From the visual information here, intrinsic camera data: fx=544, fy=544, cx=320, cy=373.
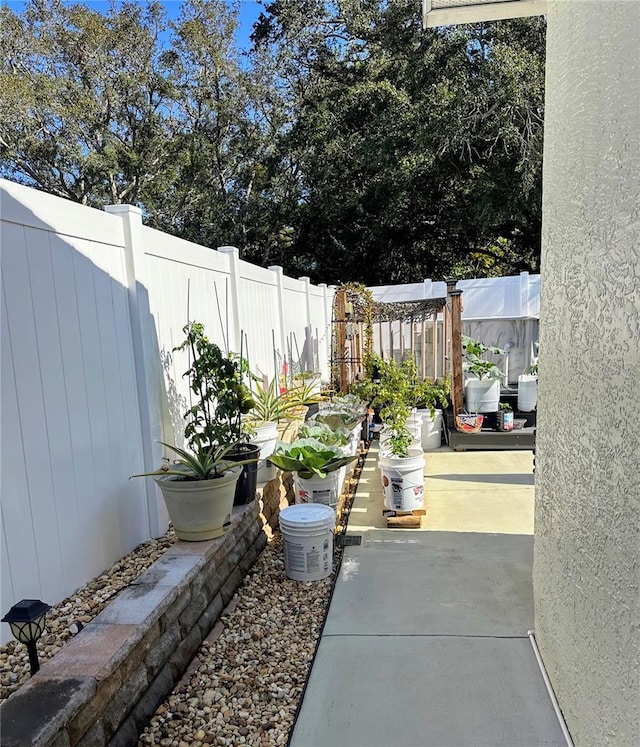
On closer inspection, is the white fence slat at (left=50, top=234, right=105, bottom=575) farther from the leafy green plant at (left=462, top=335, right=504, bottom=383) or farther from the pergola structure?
the leafy green plant at (left=462, top=335, right=504, bottom=383)

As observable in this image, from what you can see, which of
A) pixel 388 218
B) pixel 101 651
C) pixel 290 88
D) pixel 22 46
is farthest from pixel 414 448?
pixel 22 46

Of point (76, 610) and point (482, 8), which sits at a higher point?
point (482, 8)

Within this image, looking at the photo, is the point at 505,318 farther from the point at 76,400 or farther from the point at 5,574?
the point at 5,574

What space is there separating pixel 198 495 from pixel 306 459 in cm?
113

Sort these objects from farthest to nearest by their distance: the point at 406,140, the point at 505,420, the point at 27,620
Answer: the point at 406,140 < the point at 505,420 < the point at 27,620

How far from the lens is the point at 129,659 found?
6.59 ft

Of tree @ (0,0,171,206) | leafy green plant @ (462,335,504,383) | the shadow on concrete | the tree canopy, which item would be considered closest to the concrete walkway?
the shadow on concrete

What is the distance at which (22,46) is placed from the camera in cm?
1512

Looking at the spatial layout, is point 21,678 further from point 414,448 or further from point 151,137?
point 151,137

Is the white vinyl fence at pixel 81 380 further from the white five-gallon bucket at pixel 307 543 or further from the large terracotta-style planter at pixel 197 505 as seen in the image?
the white five-gallon bucket at pixel 307 543

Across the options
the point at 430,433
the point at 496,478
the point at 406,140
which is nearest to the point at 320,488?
the point at 496,478

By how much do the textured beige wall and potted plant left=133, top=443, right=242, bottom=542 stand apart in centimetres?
163

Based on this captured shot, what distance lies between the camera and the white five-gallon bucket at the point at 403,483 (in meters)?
4.12

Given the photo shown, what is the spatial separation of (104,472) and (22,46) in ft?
56.4
